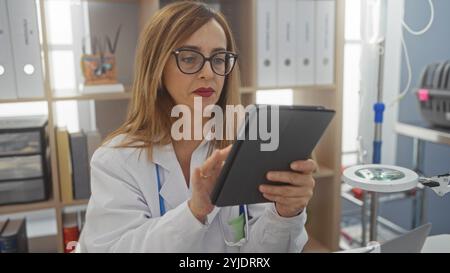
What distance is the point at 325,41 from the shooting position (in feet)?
4.22

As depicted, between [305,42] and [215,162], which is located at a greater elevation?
[305,42]

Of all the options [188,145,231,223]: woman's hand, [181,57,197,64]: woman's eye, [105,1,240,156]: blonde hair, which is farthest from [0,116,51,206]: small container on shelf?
[188,145,231,223]: woman's hand

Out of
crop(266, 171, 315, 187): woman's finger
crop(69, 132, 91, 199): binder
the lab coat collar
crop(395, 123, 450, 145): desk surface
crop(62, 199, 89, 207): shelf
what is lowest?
crop(62, 199, 89, 207): shelf

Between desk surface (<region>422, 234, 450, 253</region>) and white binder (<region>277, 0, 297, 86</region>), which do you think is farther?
white binder (<region>277, 0, 297, 86</region>)

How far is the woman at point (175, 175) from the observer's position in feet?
1.87

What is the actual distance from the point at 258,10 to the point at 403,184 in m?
0.77

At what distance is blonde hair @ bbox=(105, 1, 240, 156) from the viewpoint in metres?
0.69

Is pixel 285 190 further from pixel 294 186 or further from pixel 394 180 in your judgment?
pixel 394 180

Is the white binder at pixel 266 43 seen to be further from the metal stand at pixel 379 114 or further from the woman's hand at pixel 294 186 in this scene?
the woman's hand at pixel 294 186

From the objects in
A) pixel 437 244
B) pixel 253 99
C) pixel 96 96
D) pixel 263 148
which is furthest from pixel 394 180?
pixel 96 96

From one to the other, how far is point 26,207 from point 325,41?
1031 mm

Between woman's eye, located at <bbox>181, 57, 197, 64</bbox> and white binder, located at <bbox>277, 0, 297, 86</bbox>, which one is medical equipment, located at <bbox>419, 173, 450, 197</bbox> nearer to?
woman's eye, located at <bbox>181, 57, 197, 64</bbox>
